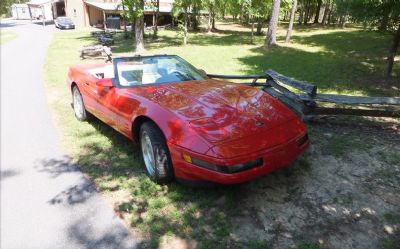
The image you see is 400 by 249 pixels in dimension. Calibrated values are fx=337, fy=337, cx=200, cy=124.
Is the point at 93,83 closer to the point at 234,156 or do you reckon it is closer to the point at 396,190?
the point at 234,156

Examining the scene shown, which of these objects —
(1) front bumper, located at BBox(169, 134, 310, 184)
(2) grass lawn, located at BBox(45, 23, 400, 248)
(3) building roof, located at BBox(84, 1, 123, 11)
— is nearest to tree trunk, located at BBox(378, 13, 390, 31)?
(2) grass lawn, located at BBox(45, 23, 400, 248)

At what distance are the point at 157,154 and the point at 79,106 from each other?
3.27m

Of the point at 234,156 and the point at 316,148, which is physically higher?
the point at 234,156

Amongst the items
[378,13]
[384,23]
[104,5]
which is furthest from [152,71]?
[104,5]

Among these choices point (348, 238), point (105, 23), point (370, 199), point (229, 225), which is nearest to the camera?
point (348, 238)

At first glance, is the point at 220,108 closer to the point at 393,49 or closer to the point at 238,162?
the point at 238,162

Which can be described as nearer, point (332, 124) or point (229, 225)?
point (229, 225)

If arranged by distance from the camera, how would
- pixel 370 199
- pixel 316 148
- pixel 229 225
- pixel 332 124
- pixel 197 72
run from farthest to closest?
1. pixel 332 124
2. pixel 197 72
3. pixel 316 148
4. pixel 370 199
5. pixel 229 225

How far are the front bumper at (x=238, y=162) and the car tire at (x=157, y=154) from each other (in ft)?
0.66

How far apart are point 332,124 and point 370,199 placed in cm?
244

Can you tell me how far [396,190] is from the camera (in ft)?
12.6

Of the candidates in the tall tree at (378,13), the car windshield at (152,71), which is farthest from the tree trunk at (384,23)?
the car windshield at (152,71)

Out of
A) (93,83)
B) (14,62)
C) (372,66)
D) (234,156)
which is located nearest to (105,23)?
(14,62)

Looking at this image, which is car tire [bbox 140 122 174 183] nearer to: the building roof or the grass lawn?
the grass lawn
